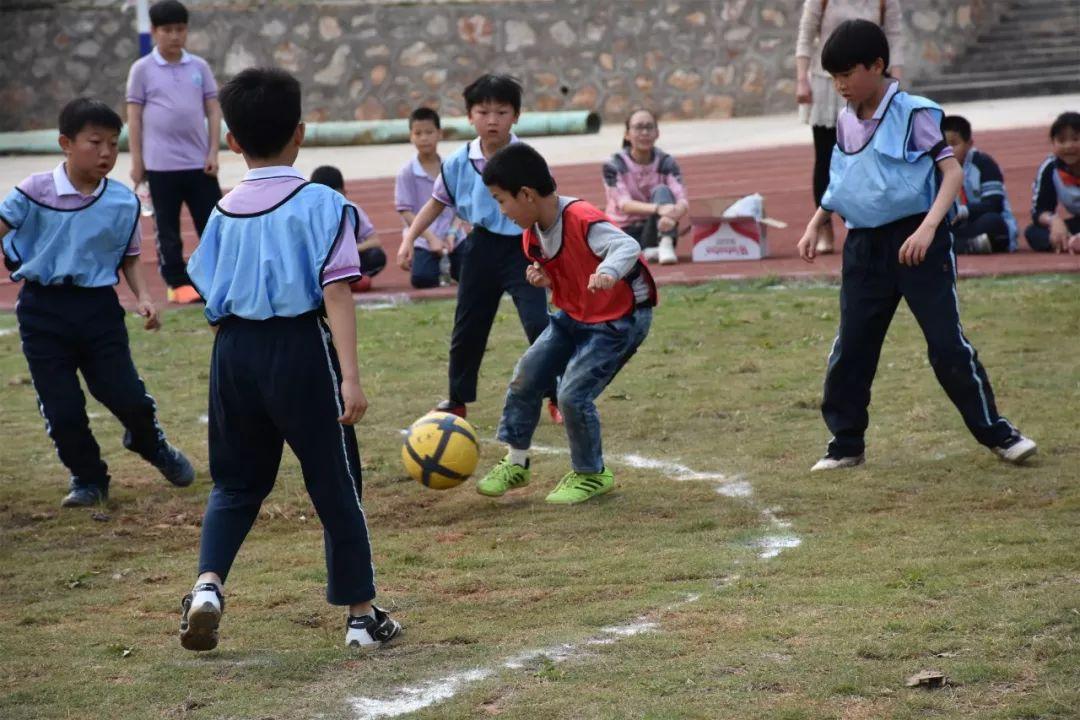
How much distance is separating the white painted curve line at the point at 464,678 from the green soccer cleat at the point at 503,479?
6.07 feet

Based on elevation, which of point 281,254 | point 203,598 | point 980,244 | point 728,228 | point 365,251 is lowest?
point 980,244

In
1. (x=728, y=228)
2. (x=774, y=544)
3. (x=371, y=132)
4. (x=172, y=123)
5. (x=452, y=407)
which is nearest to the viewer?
(x=774, y=544)

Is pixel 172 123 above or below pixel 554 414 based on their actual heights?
above

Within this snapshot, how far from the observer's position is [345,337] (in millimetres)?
4602

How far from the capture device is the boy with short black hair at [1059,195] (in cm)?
1165

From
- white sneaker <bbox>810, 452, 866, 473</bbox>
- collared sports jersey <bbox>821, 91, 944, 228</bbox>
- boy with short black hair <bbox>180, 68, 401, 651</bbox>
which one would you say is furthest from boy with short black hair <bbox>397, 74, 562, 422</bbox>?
boy with short black hair <bbox>180, 68, 401, 651</bbox>

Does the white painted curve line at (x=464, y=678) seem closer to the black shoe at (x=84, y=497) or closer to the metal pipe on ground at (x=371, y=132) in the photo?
the black shoe at (x=84, y=497)

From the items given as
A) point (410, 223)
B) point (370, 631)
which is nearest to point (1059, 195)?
point (410, 223)

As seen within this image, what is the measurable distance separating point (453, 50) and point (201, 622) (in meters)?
20.2

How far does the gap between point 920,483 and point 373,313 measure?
5.77 metres

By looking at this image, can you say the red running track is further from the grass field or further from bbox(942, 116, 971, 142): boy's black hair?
the grass field

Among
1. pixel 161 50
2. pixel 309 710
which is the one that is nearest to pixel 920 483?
pixel 309 710

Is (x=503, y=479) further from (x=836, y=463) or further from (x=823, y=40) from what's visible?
(x=823, y=40)

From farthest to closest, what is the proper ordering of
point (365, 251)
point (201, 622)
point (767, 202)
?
1. point (767, 202)
2. point (365, 251)
3. point (201, 622)
